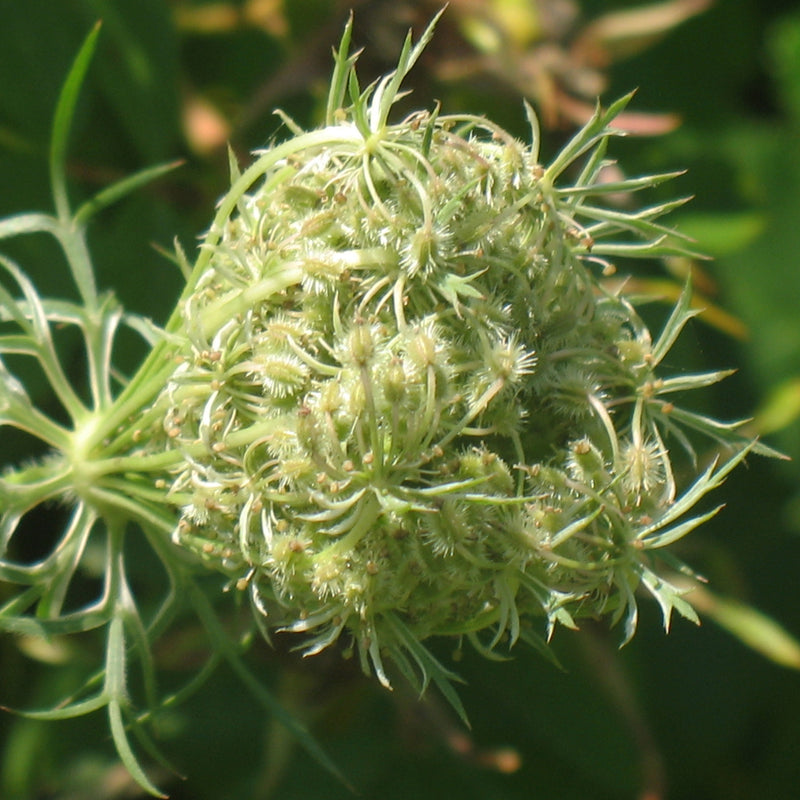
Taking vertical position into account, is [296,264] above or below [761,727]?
above

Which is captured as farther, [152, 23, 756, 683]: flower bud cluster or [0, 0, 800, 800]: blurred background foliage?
[0, 0, 800, 800]: blurred background foliage

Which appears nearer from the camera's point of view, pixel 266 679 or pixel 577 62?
pixel 266 679

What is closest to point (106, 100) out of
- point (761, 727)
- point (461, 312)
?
point (461, 312)

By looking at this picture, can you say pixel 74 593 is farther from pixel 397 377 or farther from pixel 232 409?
pixel 397 377

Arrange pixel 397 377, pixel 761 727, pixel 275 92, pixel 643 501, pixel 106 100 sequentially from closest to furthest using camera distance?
pixel 397 377 → pixel 643 501 → pixel 275 92 → pixel 106 100 → pixel 761 727

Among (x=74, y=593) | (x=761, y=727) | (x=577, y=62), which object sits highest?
(x=577, y=62)
